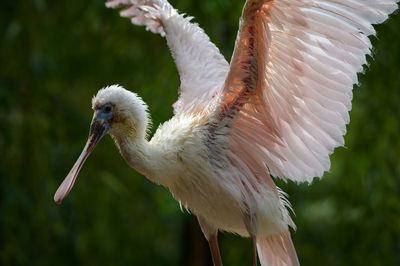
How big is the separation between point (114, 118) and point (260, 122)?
0.61 metres

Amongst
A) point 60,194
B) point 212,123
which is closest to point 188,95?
point 212,123

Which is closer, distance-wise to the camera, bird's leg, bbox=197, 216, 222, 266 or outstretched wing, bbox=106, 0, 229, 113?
bird's leg, bbox=197, 216, 222, 266

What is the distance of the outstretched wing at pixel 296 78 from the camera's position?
2.62m

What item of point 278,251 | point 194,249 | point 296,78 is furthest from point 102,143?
point 296,78

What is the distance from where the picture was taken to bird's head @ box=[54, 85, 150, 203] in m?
2.96

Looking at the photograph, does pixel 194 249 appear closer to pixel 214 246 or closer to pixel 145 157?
pixel 214 246

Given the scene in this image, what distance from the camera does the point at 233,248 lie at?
19.7ft

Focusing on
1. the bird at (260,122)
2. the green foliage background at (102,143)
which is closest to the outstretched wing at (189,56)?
the bird at (260,122)

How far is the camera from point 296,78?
2.81 meters

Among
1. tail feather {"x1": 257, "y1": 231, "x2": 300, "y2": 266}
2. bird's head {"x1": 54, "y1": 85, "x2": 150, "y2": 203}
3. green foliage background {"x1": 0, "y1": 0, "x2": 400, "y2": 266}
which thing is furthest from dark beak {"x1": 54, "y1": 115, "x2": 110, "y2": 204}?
green foliage background {"x1": 0, "y1": 0, "x2": 400, "y2": 266}

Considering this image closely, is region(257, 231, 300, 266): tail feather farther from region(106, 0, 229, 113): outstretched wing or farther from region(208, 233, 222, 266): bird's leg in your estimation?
region(106, 0, 229, 113): outstretched wing

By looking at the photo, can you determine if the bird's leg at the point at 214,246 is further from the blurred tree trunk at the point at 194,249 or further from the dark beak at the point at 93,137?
the blurred tree trunk at the point at 194,249

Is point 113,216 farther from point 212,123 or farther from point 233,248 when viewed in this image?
point 212,123

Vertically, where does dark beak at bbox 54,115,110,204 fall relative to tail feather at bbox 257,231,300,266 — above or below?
above
